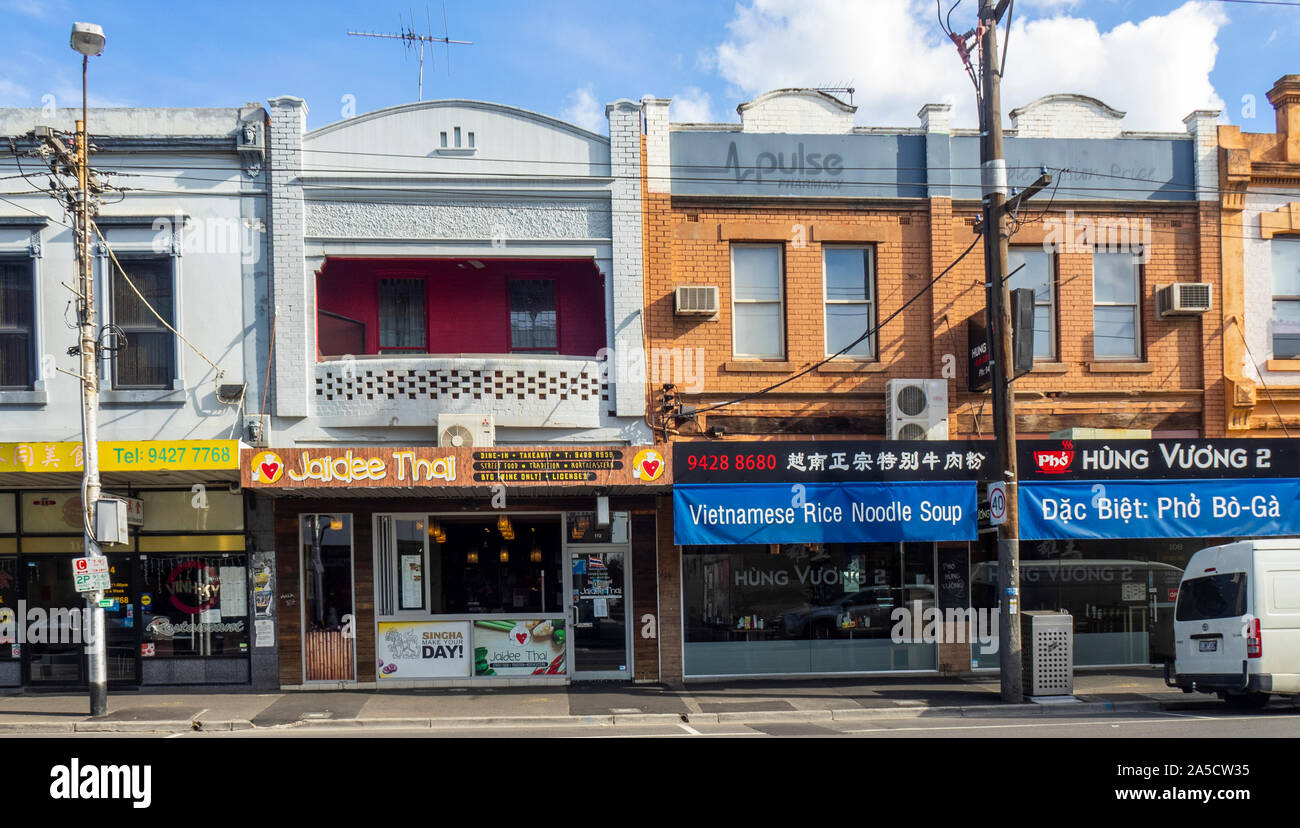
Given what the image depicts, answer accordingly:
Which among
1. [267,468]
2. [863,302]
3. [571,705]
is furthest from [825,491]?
[267,468]

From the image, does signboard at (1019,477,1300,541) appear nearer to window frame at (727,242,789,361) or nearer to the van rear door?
the van rear door

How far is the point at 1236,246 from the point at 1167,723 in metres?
8.68

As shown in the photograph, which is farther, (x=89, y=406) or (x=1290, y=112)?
(x=1290, y=112)

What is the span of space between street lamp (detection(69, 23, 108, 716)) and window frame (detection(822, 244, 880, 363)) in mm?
10603

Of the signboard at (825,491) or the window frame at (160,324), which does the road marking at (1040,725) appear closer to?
the signboard at (825,491)

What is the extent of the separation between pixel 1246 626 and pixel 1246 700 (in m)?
1.23

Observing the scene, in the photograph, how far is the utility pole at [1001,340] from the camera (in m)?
13.6

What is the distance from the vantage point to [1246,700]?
42.8 ft

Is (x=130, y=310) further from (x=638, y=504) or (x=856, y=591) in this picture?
(x=856, y=591)

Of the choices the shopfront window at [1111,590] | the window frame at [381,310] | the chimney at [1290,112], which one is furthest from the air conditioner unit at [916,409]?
the window frame at [381,310]

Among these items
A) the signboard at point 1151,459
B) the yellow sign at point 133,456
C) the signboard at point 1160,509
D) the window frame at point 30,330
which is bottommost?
the signboard at point 1160,509

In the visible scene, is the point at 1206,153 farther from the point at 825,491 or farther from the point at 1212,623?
the point at 825,491

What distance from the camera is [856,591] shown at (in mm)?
16047

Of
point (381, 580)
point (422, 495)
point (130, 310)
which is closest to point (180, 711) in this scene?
point (381, 580)
